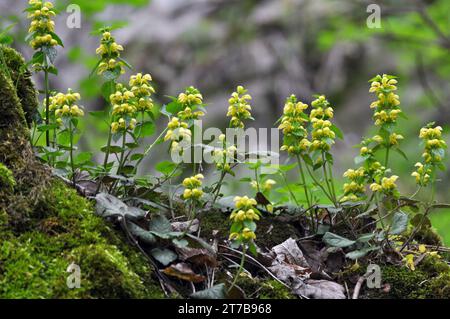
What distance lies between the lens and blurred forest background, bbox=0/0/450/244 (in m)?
9.76

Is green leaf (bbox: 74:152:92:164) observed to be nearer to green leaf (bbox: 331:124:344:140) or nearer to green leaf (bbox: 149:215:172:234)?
green leaf (bbox: 149:215:172:234)

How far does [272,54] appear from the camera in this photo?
1017 centimetres

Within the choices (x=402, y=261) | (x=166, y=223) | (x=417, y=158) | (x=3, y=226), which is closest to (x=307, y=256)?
(x=402, y=261)

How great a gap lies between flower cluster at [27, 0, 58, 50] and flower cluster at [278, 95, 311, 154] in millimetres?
1069

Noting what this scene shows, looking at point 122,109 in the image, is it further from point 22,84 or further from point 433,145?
point 433,145

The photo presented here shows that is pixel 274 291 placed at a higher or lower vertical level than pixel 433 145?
lower

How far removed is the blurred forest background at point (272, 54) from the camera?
9.76 meters

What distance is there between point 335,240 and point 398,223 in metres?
0.30

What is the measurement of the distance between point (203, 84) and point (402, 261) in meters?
7.74

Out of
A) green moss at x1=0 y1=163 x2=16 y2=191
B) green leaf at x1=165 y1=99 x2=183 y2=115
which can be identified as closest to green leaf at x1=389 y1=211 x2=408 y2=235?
green leaf at x1=165 y1=99 x2=183 y2=115

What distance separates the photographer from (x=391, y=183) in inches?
94.6

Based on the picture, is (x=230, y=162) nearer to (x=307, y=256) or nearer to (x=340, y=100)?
(x=307, y=256)

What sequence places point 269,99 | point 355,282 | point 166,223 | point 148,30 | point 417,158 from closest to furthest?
point 166,223 → point 355,282 → point 417,158 → point 269,99 → point 148,30

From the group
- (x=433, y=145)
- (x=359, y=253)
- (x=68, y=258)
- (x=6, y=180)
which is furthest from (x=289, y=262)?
(x=6, y=180)
